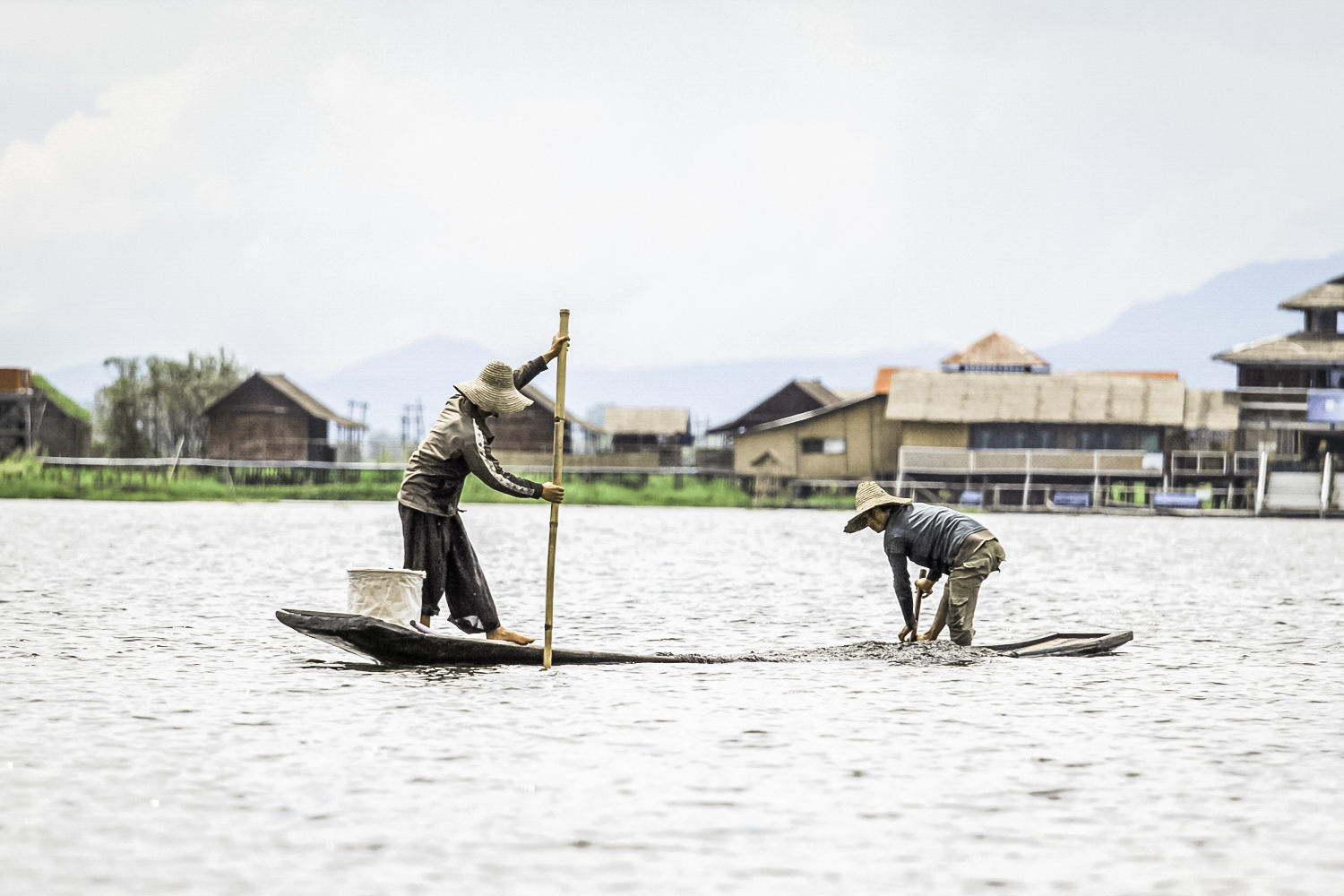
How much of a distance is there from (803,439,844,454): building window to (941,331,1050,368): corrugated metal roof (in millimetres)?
7674

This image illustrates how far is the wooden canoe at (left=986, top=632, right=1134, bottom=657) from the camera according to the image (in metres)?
11.2

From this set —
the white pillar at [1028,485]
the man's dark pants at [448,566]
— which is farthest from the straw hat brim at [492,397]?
the white pillar at [1028,485]

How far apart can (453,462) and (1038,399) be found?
46751 millimetres

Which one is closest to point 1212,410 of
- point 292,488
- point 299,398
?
point 292,488

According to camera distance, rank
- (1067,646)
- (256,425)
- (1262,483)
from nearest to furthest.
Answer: (1067,646)
(1262,483)
(256,425)

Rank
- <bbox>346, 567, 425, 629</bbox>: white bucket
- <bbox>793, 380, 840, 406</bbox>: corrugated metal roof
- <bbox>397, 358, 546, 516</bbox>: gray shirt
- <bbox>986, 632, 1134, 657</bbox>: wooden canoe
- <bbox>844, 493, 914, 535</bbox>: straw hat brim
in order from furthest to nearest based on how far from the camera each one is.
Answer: <bbox>793, 380, 840, 406</bbox>: corrugated metal roof, <bbox>986, 632, 1134, 657</bbox>: wooden canoe, <bbox>844, 493, 914, 535</bbox>: straw hat brim, <bbox>397, 358, 546, 516</bbox>: gray shirt, <bbox>346, 567, 425, 629</bbox>: white bucket

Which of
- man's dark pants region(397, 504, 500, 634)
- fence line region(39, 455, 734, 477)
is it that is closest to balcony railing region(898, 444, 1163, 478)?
fence line region(39, 455, 734, 477)

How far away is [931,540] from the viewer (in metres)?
10.5

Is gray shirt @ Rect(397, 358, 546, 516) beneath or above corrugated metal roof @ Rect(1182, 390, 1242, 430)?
beneath

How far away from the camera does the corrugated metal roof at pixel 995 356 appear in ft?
205

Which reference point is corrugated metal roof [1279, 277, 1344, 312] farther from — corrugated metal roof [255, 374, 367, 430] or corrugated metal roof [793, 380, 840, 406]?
corrugated metal roof [255, 374, 367, 430]

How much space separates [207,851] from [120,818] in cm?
70

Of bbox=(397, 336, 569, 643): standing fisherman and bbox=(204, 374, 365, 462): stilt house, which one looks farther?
bbox=(204, 374, 365, 462): stilt house

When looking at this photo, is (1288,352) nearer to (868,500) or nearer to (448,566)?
(868,500)
